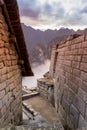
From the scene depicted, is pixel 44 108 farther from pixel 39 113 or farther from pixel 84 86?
pixel 84 86

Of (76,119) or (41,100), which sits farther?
(41,100)

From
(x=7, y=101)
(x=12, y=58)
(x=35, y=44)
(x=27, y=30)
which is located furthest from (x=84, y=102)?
(x=27, y=30)

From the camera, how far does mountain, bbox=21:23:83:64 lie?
4462cm

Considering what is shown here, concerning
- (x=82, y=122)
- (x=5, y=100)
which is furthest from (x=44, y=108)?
(x=5, y=100)

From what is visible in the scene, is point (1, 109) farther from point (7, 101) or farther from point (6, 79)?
point (6, 79)

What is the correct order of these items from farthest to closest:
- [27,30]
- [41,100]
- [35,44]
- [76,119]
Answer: [27,30] → [35,44] → [41,100] → [76,119]

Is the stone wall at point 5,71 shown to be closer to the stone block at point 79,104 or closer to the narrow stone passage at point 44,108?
the stone block at point 79,104

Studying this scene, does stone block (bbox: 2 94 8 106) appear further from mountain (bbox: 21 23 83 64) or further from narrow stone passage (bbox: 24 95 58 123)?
mountain (bbox: 21 23 83 64)

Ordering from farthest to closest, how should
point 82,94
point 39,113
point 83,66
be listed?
1. point 39,113
2. point 83,66
3. point 82,94

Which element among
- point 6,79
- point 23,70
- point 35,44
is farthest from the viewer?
point 35,44

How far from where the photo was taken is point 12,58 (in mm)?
5324

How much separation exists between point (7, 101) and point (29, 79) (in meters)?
33.4

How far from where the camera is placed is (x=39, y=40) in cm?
5038

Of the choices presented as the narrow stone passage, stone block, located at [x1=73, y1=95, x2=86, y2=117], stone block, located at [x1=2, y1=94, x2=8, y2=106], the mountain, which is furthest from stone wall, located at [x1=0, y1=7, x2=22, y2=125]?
the mountain
